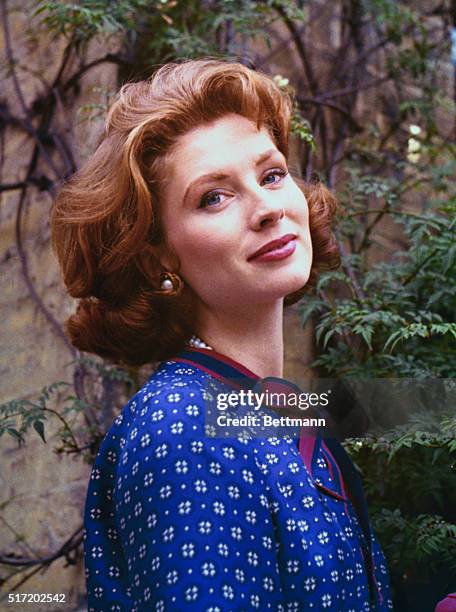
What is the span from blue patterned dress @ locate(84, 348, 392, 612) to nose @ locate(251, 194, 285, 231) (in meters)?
0.25

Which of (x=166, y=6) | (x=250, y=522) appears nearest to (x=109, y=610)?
(x=250, y=522)

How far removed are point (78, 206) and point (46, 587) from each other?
115 centimetres

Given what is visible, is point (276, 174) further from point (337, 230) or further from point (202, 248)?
point (337, 230)

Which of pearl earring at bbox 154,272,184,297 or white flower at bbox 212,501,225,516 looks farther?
pearl earring at bbox 154,272,184,297

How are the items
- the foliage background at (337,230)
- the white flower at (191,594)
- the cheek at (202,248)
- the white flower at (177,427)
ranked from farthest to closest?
the foliage background at (337,230) → the cheek at (202,248) → the white flower at (177,427) → the white flower at (191,594)

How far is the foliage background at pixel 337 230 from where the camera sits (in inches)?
71.2

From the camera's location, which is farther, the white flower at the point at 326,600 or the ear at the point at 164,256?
the ear at the point at 164,256

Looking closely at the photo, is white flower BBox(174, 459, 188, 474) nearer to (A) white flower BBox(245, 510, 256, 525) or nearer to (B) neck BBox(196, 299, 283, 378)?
(A) white flower BBox(245, 510, 256, 525)

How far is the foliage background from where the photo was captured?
1809 millimetres

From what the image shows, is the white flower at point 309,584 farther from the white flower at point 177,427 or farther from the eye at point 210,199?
the eye at point 210,199

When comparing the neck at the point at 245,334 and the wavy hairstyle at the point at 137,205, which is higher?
the wavy hairstyle at the point at 137,205

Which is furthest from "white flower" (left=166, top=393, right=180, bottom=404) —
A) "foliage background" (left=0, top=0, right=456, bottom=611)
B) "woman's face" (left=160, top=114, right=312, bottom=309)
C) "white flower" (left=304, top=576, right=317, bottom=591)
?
"foliage background" (left=0, top=0, right=456, bottom=611)

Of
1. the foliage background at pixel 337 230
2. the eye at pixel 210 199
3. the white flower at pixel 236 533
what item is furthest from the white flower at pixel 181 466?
the foliage background at pixel 337 230

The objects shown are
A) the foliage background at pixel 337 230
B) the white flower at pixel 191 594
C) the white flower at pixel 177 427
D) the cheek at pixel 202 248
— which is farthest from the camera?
the foliage background at pixel 337 230
